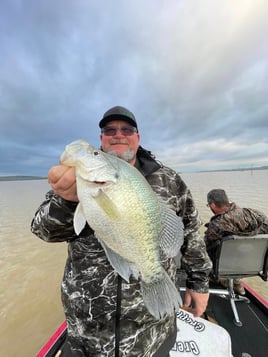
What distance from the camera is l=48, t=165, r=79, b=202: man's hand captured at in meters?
1.26

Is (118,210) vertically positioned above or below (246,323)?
above

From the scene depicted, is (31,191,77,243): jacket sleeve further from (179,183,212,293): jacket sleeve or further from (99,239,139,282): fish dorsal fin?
(179,183,212,293): jacket sleeve

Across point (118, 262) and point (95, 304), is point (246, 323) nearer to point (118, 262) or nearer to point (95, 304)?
point (95, 304)

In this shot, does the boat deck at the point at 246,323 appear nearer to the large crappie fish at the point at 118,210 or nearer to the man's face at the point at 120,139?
the large crappie fish at the point at 118,210

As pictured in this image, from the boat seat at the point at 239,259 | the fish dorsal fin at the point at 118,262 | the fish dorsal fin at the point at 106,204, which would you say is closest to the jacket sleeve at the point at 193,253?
the fish dorsal fin at the point at 118,262

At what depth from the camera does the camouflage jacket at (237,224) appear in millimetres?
3939

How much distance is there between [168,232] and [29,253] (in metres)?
10.4

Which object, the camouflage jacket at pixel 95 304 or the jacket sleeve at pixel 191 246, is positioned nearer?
the camouflage jacket at pixel 95 304

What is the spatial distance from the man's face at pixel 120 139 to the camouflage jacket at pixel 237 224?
2.63 m

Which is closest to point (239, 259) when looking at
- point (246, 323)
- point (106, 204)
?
point (246, 323)

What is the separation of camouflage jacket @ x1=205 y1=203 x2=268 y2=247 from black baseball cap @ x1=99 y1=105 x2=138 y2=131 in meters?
2.76

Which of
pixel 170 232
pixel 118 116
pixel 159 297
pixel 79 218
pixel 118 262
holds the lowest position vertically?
pixel 159 297

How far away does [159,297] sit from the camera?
1.43m

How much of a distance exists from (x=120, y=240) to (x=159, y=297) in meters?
0.54
